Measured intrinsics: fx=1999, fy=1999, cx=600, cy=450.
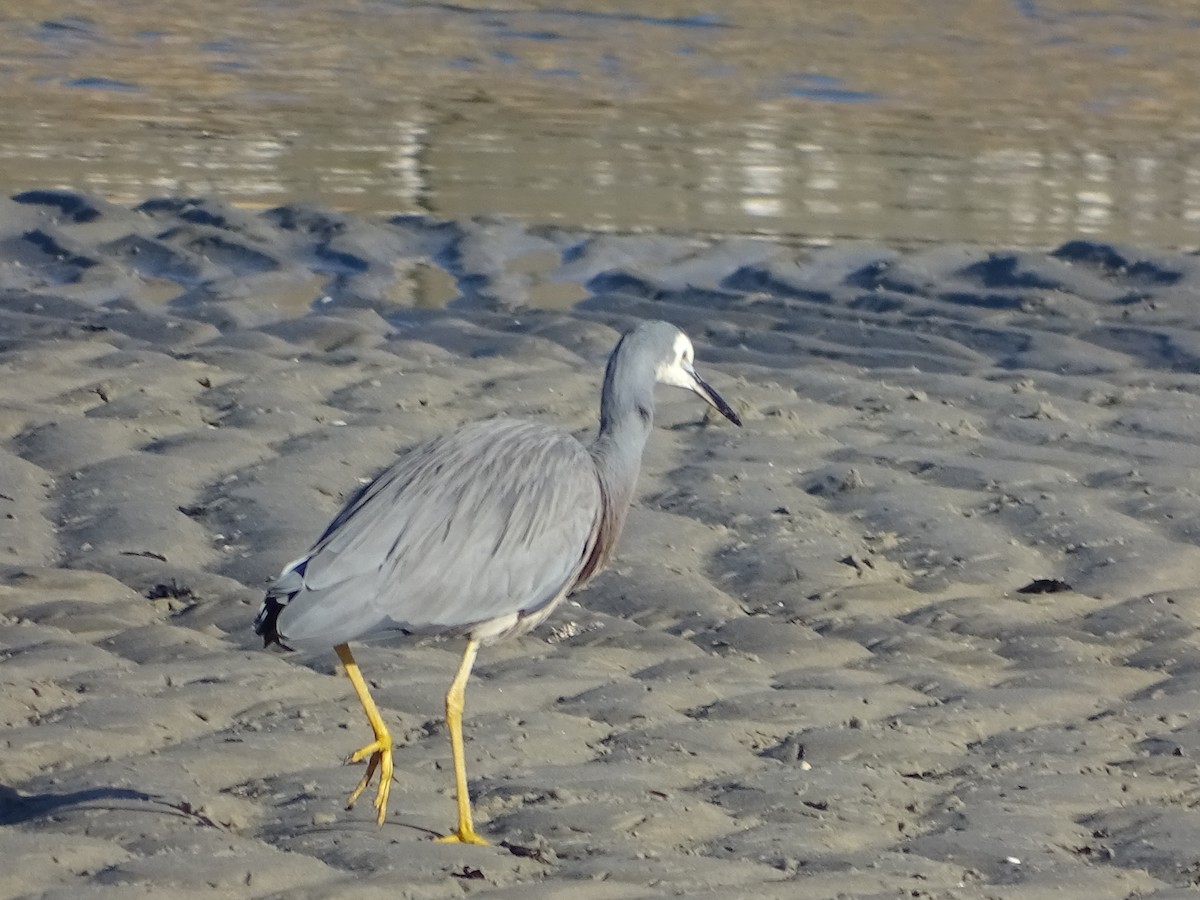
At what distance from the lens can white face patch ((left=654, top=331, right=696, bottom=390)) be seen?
4973mm

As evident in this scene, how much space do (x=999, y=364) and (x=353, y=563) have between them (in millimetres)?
4459

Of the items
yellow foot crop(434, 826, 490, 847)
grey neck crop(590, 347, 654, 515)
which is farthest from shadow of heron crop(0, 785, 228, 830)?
grey neck crop(590, 347, 654, 515)

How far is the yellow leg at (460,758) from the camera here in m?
3.96

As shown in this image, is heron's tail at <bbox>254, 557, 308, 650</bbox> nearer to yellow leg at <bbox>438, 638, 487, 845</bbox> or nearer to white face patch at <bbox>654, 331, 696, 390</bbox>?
yellow leg at <bbox>438, 638, 487, 845</bbox>

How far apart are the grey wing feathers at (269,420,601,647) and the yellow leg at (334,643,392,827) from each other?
0.32 ft

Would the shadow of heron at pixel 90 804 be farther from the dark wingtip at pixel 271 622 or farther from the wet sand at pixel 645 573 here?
the dark wingtip at pixel 271 622

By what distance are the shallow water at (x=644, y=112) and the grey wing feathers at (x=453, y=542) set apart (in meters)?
5.75

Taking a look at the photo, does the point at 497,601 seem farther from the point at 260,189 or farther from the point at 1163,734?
the point at 260,189

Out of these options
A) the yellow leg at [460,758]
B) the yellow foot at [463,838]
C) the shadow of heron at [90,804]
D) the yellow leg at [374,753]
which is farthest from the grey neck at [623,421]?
the shadow of heron at [90,804]

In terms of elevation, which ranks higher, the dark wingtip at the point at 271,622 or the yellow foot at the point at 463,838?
the dark wingtip at the point at 271,622

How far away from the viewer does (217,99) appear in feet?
45.0

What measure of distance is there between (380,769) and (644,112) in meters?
10.2

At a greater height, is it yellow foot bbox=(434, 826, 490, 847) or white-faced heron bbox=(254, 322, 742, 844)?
white-faced heron bbox=(254, 322, 742, 844)

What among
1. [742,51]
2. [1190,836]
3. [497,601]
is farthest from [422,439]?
[742,51]
